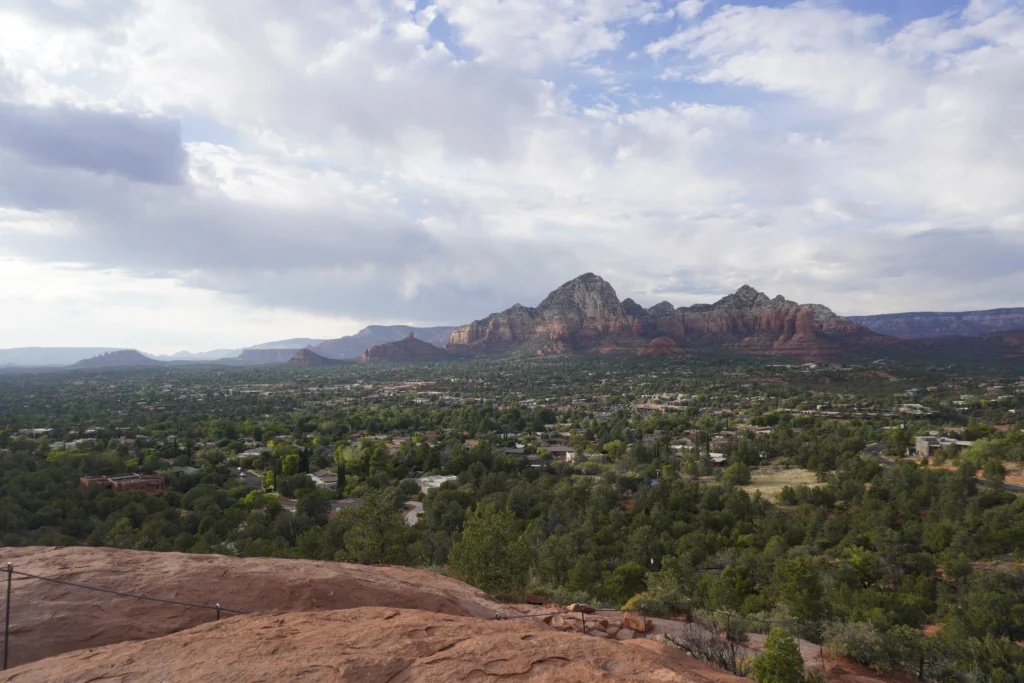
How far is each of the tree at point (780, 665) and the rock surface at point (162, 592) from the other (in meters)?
5.23

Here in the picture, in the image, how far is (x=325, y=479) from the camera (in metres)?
42.5

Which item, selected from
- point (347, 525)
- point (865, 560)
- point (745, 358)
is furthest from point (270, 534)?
point (745, 358)

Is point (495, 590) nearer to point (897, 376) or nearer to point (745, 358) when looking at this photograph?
point (897, 376)

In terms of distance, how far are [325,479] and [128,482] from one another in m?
12.8

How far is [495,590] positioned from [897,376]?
134 m

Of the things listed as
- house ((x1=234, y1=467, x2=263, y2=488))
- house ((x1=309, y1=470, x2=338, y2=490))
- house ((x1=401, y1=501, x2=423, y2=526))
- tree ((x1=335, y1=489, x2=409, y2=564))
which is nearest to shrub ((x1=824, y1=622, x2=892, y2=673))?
tree ((x1=335, y1=489, x2=409, y2=564))

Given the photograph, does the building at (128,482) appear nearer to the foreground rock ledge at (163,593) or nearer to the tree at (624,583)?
the foreground rock ledge at (163,593)

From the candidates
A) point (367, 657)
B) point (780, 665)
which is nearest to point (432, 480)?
point (780, 665)

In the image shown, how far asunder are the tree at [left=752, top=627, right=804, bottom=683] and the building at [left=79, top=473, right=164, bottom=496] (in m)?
35.2

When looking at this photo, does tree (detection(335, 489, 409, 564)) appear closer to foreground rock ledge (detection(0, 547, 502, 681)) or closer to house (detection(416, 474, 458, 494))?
foreground rock ledge (detection(0, 547, 502, 681))

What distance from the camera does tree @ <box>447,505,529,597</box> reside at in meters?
16.6

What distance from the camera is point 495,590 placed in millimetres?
16391

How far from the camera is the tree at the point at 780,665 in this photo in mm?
9633

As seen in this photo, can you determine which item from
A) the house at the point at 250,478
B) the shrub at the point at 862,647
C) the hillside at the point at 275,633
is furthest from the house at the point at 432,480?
the hillside at the point at 275,633
